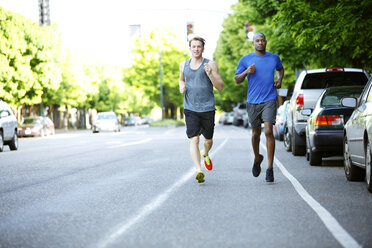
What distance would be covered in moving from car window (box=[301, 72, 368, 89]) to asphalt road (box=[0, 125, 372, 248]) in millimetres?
3625

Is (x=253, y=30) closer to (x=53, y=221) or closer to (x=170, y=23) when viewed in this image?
(x=53, y=221)

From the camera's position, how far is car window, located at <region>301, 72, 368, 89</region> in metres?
13.8

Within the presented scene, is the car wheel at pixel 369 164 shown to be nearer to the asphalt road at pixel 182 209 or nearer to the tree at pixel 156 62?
the asphalt road at pixel 182 209

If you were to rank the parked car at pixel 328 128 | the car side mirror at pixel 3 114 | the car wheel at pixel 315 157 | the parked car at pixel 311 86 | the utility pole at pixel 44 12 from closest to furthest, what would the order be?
the parked car at pixel 328 128 → the car wheel at pixel 315 157 → the parked car at pixel 311 86 → the car side mirror at pixel 3 114 → the utility pole at pixel 44 12

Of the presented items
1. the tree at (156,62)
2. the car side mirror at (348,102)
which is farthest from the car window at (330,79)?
the tree at (156,62)

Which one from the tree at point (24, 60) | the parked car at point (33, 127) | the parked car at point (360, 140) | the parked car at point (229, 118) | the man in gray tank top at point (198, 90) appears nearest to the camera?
the parked car at point (360, 140)

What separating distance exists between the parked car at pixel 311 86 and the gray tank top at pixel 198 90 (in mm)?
5507

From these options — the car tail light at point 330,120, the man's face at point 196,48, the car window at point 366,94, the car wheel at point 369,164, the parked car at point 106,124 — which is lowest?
the parked car at point 106,124

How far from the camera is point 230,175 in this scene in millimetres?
9797

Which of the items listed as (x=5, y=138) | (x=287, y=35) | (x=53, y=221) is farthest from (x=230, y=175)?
(x=5, y=138)

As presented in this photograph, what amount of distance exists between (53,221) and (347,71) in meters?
9.44

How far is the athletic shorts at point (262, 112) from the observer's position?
8.72 meters

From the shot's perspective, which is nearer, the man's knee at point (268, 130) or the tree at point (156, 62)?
the man's knee at point (268, 130)

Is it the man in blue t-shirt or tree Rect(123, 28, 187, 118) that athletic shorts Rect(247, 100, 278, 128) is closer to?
the man in blue t-shirt
